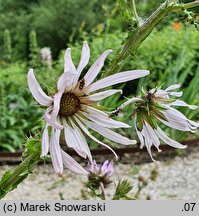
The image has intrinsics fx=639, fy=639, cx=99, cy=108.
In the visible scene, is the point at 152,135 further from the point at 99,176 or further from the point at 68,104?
the point at 99,176

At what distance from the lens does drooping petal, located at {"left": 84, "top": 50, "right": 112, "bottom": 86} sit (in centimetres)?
45

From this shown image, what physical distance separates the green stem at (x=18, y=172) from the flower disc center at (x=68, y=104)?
0.13ft

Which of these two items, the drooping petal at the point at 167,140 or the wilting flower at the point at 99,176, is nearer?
the drooping petal at the point at 167,140

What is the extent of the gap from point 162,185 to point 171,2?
3.18 m

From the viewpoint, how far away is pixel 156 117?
20.8 inches

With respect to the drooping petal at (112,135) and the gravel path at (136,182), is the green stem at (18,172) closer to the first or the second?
the drooping petal at (112,135)

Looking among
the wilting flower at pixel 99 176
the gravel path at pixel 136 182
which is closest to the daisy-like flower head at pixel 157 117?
the wilting flower at pixel 99 176

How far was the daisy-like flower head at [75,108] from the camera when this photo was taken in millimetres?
438

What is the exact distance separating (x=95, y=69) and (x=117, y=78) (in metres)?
0.02

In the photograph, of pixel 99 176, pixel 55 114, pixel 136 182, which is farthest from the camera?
pixel 136 182

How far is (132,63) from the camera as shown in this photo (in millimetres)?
4254

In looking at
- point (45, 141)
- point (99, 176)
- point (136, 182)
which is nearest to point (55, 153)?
point (45, 141)

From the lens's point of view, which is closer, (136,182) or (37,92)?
(37,92)

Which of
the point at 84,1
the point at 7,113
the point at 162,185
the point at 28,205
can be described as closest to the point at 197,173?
the point at 162,185
